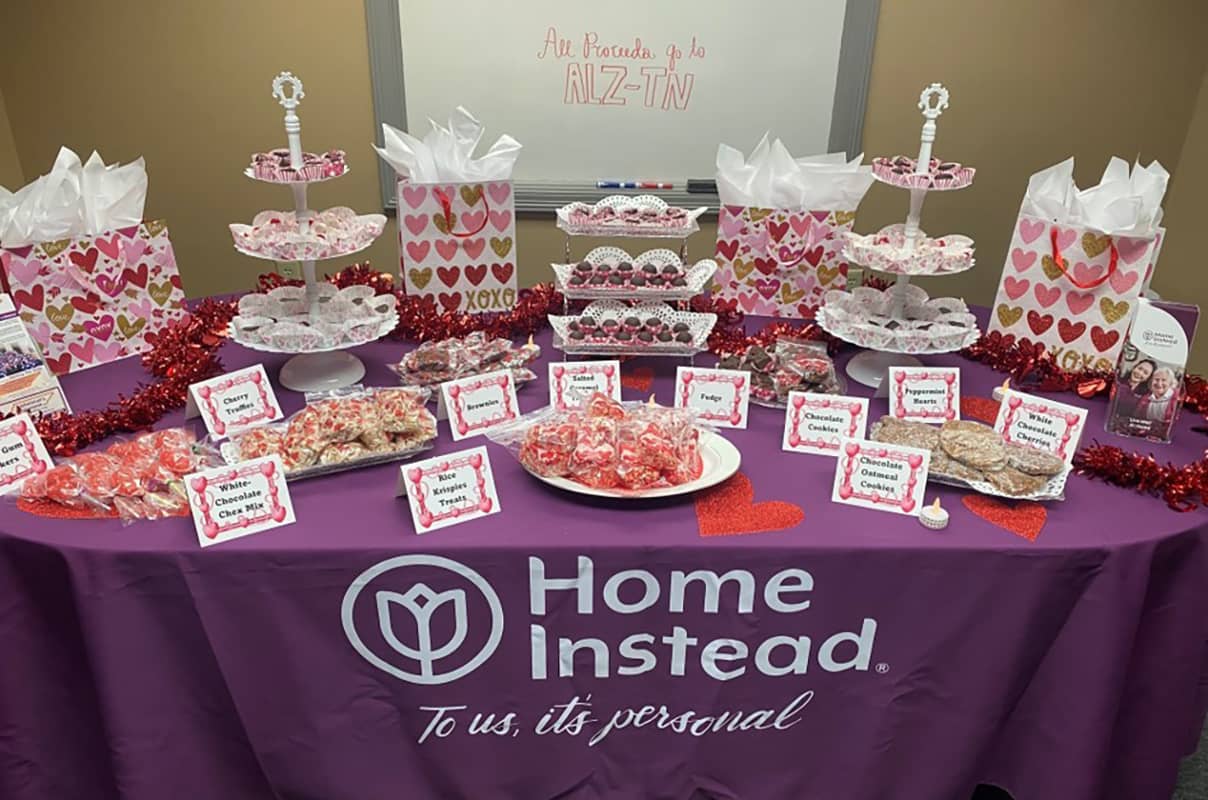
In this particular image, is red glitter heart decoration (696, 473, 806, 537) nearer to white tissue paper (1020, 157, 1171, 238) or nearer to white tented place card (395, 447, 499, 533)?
white tented place card (395, 447, 499, 533)

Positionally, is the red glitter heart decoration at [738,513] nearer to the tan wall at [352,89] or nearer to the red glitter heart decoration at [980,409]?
the red glitter heart decoration at [980,409]

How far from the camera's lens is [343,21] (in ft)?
9.27

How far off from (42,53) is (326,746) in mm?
2787

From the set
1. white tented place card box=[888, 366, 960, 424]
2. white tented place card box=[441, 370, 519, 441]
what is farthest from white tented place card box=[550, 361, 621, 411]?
white tented place card box=[888, 366, 960, 424]

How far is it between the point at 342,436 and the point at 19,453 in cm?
54

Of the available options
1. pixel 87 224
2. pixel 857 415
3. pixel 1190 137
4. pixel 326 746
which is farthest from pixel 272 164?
pixel 1190 137

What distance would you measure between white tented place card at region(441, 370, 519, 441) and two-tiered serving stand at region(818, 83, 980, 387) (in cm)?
72

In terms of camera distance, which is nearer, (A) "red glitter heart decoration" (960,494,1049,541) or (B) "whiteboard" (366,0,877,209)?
(A) "red glitter heart decoration" (960,494,1049,541)

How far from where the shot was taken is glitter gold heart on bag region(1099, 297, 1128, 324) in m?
1.75

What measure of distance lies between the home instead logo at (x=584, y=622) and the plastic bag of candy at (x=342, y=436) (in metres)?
0.25

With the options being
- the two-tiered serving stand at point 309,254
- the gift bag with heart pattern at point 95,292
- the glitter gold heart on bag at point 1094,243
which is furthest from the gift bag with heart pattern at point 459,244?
the glitter gold heart on bag at point 1094,243

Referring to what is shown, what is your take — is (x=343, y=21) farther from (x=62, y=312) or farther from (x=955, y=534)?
(x=955, y=534)

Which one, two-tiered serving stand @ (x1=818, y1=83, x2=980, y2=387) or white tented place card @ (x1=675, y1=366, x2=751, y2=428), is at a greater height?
two-tiered serving stand @ (x1=818, y1=83, x2=980, y2=387)

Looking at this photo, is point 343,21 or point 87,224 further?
point 343,21
